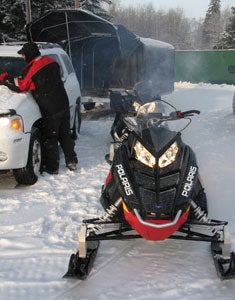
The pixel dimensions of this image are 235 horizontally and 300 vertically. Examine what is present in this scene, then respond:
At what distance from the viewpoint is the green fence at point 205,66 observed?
92.6 ft

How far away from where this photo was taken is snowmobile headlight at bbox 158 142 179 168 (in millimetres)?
4000

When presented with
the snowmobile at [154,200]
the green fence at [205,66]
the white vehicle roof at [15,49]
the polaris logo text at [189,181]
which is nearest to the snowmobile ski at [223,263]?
the snowmobile at [154,200]

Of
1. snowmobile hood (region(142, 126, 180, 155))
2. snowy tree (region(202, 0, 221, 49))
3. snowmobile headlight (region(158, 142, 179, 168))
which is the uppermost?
snowmobile hood (region(142, 126, 180, 155))

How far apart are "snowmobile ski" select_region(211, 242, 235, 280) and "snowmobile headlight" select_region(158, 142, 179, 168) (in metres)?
0.94

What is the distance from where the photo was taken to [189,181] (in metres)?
3.98

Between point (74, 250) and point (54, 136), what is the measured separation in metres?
2.85

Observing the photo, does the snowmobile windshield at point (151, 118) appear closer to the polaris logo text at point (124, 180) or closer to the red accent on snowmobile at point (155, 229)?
the polaris logo text at point (124, 180)

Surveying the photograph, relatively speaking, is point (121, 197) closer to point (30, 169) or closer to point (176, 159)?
point (176, 159)

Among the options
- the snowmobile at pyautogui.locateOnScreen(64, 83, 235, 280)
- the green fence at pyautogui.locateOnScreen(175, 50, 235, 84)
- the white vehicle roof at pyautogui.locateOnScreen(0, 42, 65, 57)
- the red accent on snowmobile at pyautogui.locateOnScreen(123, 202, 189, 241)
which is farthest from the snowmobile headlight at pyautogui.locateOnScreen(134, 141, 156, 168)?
the green fence at pyautogui.locateOnScreen(175, 50, 235, 84)

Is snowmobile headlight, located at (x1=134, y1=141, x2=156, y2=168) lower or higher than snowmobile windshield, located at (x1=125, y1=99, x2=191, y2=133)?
lower

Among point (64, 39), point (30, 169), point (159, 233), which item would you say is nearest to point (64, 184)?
point (30, 169)

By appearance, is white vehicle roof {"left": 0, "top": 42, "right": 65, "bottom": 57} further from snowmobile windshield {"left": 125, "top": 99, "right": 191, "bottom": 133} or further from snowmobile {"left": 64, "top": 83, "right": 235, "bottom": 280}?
snowmobile {"left": 64, "top": 83, "right": 235, "bottom": 280}

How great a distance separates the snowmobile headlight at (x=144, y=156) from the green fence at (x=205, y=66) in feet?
81.3

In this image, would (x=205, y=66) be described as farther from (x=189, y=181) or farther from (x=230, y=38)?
(x=189, y=181)
